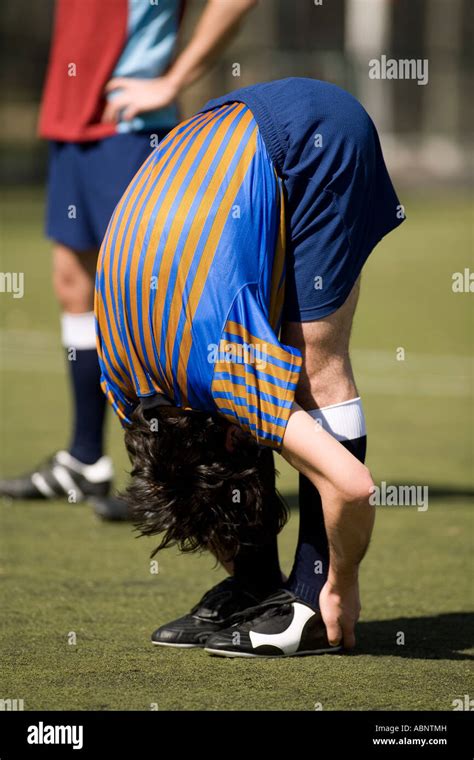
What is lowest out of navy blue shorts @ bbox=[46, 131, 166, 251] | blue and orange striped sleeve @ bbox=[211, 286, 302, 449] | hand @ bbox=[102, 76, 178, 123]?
blue and orange striped sleeve @ bbox=[211, 286, 302, 449]

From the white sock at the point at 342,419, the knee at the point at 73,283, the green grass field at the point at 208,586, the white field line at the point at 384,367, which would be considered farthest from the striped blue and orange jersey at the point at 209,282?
the white field line at the point at 384,367

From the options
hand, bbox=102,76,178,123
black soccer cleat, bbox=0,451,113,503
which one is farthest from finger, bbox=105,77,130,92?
black soccer cleat, bbox=0,451,113,503

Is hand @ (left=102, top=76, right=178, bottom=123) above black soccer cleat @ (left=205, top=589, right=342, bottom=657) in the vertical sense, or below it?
above

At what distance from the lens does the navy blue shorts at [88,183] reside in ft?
15.1

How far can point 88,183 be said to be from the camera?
15.3ft

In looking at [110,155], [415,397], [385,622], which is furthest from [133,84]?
[415,397]

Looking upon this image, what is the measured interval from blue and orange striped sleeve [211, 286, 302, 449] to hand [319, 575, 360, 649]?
0.43 m

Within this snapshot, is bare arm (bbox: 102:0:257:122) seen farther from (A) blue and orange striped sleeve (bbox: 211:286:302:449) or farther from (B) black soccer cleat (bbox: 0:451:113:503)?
(A) blue and orange striped sleeve (bbox: 211:286:302:449)

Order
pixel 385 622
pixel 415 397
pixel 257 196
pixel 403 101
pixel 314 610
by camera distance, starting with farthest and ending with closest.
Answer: pixel 403 101
pixel 415 397
pixel 385 622
pixel 314 610
pixel 257 196

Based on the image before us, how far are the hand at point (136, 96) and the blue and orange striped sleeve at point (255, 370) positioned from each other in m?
1.91

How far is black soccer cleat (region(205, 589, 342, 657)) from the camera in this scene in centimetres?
310
